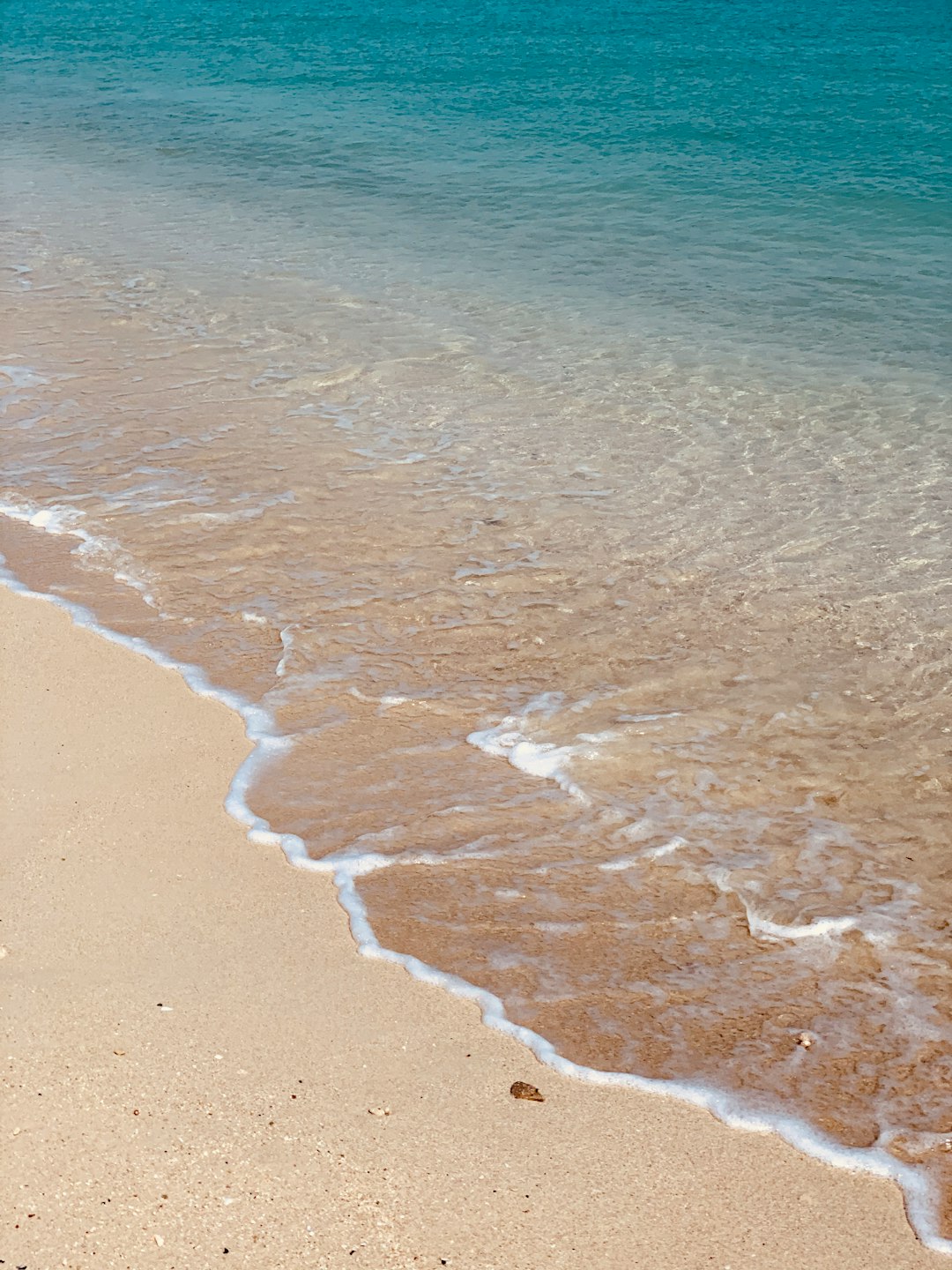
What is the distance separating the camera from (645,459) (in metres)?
6.59

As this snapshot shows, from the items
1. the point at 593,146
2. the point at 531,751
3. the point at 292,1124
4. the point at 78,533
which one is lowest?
the point at 78,533

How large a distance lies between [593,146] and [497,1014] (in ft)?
41.4

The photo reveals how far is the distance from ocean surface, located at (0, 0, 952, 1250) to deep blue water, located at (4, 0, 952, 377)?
86 millimetres

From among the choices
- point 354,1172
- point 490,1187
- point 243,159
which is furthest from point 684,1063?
point 243,159

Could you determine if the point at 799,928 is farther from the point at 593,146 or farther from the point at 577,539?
the point at 593,146

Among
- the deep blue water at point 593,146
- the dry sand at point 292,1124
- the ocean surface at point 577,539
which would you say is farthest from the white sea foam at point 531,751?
→ the deep blue water at point 593,146

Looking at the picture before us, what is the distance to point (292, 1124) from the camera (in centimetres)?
261

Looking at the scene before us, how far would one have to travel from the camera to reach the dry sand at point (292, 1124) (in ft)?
7.75

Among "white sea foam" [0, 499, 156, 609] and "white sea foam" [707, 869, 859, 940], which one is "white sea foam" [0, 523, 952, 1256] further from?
"white sea foam" [0, 499, 156, 609]

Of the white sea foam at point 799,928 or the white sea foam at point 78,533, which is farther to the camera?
the white sea foam at point 78,533

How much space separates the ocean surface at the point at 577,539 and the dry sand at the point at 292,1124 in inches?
6.2

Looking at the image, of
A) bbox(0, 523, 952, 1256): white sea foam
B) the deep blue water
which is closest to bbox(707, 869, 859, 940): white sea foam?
bbox(0, 523, 952, 1256): white sea foam

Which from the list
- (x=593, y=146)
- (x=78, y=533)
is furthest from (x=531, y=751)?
(x=593, y=146)

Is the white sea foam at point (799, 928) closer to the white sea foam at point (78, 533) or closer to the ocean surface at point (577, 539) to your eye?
the ocean surface at point (577, 539)
